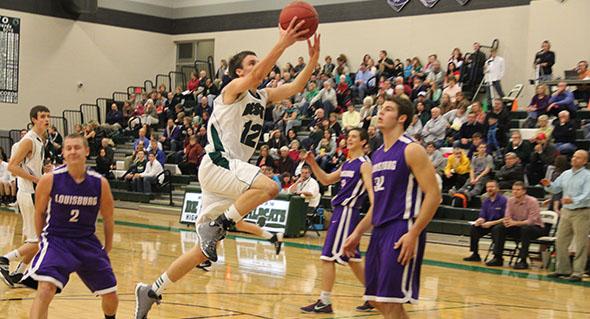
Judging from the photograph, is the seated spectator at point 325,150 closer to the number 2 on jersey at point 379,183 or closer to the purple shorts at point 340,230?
the purple shorts at point 340,230

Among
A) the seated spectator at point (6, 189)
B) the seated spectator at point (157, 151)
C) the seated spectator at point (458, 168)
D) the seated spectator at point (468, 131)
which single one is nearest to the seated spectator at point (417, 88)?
the seated spectator at point (468, 131)

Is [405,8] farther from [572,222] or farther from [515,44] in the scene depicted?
[572,222]

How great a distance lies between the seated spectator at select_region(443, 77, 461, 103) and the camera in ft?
61.5

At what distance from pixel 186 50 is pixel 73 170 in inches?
1033

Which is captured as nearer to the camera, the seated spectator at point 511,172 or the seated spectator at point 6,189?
the seated spectator at point 511,172

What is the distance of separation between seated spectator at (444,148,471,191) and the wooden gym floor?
1.92 metres

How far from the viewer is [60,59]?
92.0 feet

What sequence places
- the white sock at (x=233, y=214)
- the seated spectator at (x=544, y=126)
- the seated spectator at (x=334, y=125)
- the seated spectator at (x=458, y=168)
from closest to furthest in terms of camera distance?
the white sock at (x=233, y=214) → the seated spectator at (x=544, y=126) → the seated spectator at (x=458, y=168) → the seated spectator at (x=334, y=125)

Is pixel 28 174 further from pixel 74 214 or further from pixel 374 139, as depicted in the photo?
pixel 374 139

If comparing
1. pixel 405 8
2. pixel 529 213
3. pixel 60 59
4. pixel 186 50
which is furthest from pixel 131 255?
pixel 186 50

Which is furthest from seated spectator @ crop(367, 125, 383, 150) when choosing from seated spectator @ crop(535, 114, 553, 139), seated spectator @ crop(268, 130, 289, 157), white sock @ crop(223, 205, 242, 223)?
white sock @ crop(223, 205, 242, 223)

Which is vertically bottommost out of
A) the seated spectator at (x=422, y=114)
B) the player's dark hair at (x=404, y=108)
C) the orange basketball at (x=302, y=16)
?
the player's dark hair at (x=404, y=108)

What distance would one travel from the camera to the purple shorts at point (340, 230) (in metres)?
7.46

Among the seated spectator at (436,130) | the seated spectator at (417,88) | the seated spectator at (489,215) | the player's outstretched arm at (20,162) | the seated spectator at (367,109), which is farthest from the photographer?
the seated spectator at (417,88)
